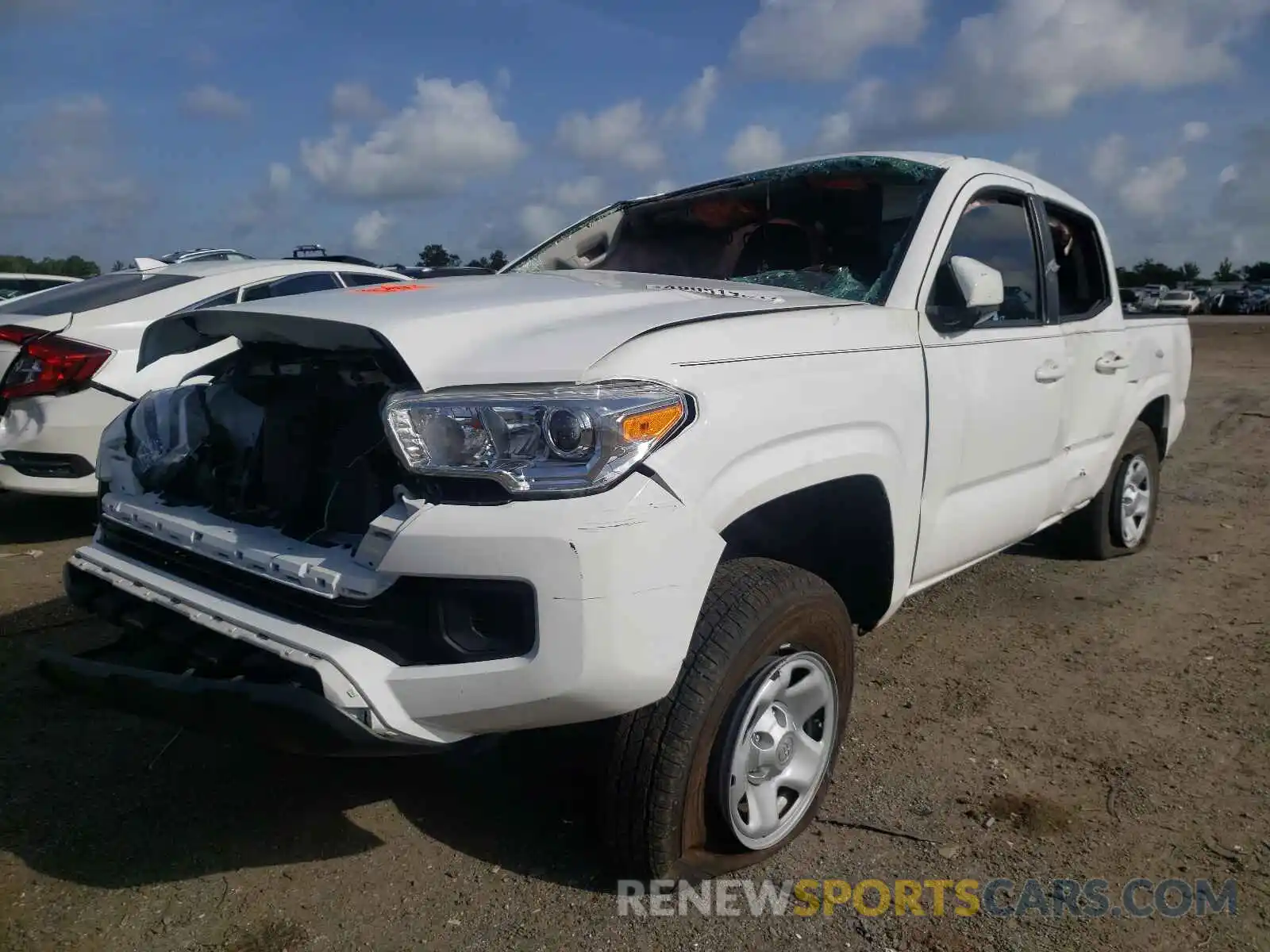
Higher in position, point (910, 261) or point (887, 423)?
point (910, 261)

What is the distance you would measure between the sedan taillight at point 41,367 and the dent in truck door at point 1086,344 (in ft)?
15.2

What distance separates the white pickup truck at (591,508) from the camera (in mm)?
1998

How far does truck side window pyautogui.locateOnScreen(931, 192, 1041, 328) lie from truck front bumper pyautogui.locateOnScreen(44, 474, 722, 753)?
1710mm

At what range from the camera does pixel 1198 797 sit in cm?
291

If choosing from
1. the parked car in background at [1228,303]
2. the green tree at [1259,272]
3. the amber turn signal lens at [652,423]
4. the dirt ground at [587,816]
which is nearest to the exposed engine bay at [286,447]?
the amber turn signal lens at [652,423]

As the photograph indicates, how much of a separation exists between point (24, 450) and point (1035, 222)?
4854 millimetres

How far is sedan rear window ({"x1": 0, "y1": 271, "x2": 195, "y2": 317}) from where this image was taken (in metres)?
5.53

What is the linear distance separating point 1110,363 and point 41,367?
5.12m

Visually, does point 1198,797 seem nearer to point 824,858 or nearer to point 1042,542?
point 824,858

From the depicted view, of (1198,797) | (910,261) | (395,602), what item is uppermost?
(910,261)

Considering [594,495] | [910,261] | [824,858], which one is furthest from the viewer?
[910,261]

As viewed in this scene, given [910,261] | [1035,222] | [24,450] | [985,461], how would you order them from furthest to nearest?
[24,450], [1035,222], [985,461], [910,261]

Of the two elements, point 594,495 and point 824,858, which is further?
point 824,858

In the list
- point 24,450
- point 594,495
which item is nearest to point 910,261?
point 594,495
